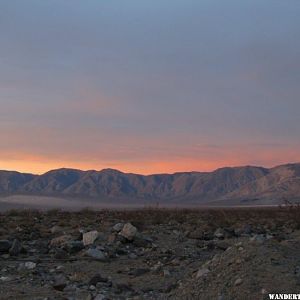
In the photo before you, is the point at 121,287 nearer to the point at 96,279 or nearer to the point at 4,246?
the point at 96,279

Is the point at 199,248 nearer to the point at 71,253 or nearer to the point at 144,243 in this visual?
the point at 144,243

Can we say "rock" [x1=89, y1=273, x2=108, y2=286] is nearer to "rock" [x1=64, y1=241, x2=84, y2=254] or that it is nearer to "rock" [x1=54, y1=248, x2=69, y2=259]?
"rock" [x1=54, y1=248, x2=69, y2=259]

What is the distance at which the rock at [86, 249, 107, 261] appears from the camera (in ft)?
43.6

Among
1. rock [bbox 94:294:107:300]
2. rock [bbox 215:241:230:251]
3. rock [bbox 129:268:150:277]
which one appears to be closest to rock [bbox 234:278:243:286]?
rock [bbox 94:294:107:300]

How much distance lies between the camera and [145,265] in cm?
1272

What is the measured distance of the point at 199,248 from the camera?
603 inches

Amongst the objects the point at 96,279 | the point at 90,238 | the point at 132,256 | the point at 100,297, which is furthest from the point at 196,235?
the point at 100,297

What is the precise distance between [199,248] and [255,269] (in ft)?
20.6

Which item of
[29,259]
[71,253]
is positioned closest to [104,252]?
[71,253]

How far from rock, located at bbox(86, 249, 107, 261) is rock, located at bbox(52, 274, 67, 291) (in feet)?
7.43

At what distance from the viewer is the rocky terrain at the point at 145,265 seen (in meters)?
8.86

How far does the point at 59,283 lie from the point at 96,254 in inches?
134

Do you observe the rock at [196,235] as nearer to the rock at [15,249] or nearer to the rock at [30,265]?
the rock at [15,249]

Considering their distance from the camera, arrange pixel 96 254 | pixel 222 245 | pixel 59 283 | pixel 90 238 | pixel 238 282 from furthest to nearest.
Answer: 1. pixel 222 245
2. pixel 90 238
3. pixel 96 254
4. pixel 59 283
5. pixel 238 282
